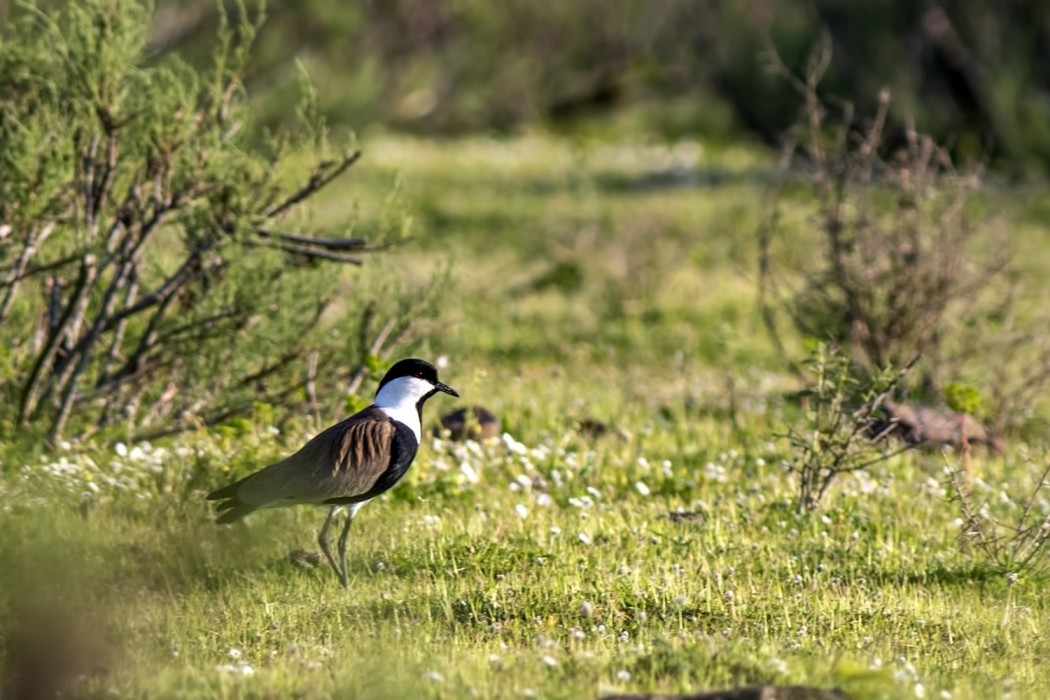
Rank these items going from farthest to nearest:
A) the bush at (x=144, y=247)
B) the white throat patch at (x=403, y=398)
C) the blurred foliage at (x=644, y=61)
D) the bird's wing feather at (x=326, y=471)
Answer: the blurred foliage at (x=644, y=61) < the bush at (x=144, y=247) < the white throat patch at (x=403, y=398) < the bird's wing feather at (x=326, y=471)

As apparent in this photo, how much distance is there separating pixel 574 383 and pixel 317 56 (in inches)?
587

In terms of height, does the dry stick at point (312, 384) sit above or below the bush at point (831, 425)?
above

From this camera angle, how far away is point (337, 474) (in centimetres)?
643

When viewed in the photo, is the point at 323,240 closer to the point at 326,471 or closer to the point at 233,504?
the point at 233,504

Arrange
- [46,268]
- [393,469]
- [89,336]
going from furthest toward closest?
[89,336]
[46,268]
[393,469]

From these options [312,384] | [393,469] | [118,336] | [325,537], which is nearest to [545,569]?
[393,469]

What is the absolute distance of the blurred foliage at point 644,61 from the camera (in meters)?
20.6

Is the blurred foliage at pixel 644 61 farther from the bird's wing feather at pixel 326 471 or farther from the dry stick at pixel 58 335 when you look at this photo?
the bird's wing feather at pixel 326 471

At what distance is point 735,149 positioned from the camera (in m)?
28.1

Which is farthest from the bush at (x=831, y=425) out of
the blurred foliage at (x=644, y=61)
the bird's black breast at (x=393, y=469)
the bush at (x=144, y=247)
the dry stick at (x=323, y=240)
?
the blurred foliage at (x=644, y=61)

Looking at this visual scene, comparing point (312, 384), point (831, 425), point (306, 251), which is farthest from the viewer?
point (312, 384)

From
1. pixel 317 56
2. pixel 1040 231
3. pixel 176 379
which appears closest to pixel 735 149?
pixel 317 56

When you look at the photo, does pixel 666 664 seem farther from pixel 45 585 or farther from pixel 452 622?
pixel 45 585

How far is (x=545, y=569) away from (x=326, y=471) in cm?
105
